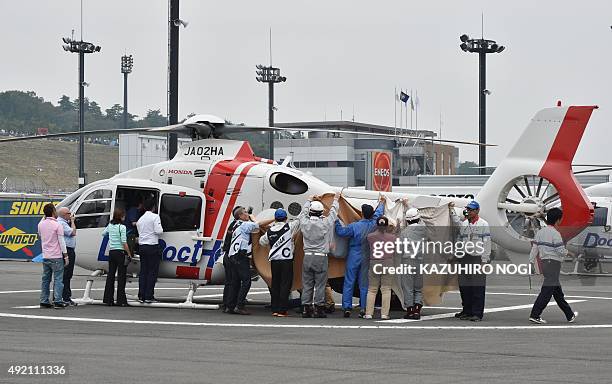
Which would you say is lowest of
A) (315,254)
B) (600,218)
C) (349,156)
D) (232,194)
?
(315,254)

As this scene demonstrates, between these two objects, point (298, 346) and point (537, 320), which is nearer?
point (298, 346)

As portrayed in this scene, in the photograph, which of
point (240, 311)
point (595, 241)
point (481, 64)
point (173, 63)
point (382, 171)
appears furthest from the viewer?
point (481, 64)

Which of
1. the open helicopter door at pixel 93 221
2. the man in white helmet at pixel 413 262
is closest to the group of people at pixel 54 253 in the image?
the open helicopter door at pixel 93 221

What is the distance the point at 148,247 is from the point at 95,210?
159 centimetres

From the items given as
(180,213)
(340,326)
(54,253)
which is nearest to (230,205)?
(180,213)

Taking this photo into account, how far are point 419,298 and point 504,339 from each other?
308cm

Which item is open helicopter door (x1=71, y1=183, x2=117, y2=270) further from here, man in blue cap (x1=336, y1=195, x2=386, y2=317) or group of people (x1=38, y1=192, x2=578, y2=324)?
man in blue cap (x1=336, y1=195, x2=386, y2=317)

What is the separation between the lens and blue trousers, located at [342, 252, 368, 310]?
17.6 meters

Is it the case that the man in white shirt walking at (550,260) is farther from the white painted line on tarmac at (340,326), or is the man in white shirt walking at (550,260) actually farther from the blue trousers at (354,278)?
the blue trousers at (354,278)

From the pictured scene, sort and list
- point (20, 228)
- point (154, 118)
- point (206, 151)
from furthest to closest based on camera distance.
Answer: point (154, 118), point (20, 228), point (206, 151)

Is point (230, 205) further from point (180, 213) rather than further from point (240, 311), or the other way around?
point (240, 311)

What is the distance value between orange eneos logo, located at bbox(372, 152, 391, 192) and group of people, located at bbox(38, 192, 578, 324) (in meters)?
20.4

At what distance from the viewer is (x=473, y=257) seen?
17.5 meters

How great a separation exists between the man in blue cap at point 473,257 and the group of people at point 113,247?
17.8 feet
